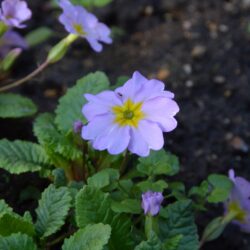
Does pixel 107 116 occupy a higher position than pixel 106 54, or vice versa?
pixel 107 116

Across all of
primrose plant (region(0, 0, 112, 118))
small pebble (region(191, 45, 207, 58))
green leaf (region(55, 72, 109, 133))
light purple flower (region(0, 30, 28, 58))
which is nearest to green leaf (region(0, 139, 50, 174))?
green leaf (region(55, 72, 109, 133))

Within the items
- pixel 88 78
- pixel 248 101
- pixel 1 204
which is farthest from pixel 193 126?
pixel 1 204

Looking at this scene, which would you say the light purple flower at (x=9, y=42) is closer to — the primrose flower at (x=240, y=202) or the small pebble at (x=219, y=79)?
the small pebble at (x=219, y=79)

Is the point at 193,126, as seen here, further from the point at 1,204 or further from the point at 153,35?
the point at 1,204

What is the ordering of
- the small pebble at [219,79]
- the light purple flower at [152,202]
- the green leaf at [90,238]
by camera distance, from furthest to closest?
the small pebble at [219,79], the light purple flower at [152,202], the green leaf at [90,238]

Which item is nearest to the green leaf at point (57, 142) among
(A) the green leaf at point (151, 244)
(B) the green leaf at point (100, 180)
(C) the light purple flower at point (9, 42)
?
(B) the green leaf at point (100, 180)

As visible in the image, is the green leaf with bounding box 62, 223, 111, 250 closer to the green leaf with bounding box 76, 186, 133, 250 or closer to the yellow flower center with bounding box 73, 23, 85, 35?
the green leaf with bounding box 76, 186, 133, 250
